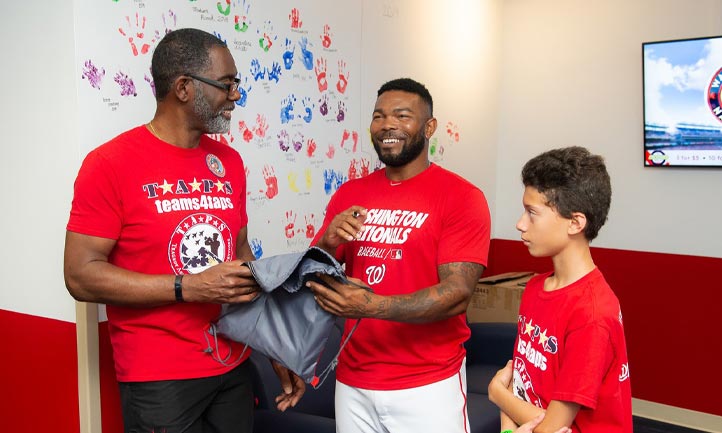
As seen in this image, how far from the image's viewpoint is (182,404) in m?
1.77

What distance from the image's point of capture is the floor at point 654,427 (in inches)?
159

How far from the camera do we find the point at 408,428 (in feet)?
6.48

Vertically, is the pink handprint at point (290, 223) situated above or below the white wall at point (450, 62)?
below

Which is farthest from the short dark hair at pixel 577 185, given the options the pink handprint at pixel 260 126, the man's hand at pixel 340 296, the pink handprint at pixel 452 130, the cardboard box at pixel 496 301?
the pink handprint at pixel 452 130

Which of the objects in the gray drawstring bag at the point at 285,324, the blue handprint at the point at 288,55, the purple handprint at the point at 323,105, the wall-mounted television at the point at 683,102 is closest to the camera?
the gray drawstring bag at the point at 285,324

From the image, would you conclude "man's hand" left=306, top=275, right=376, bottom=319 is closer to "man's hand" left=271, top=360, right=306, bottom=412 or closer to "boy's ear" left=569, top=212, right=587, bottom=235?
"man's hand" left=271, top=360, right=306, bottom=412

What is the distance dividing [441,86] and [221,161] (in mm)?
2494

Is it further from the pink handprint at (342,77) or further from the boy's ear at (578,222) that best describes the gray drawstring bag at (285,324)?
the pink handprint at (342,77)

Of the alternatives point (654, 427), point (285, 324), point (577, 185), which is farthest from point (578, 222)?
point (654, 427)

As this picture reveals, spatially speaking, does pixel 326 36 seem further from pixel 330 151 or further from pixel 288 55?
pixel 330 151

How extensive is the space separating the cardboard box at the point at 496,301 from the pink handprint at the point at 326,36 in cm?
176

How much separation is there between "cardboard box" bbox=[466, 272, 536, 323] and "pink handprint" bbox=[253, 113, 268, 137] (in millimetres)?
1829

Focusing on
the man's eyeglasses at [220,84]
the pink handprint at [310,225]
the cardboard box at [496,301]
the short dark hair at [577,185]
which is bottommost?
the cardboard box at [496,301]

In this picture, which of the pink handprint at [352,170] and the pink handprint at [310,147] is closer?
the pink handprint at [310,147]
